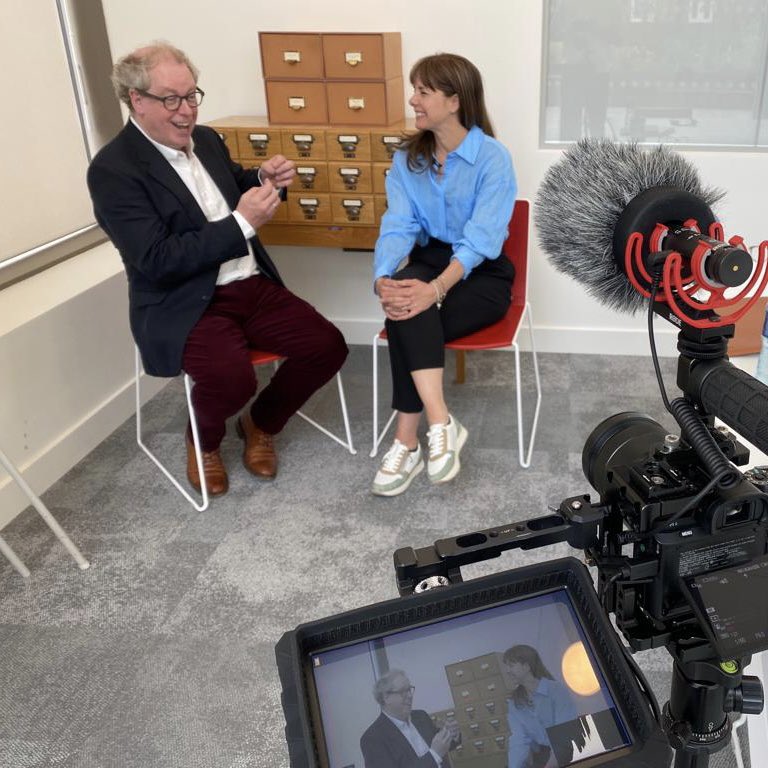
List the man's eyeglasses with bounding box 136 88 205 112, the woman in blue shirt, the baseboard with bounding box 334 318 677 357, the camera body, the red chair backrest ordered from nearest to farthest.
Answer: the camera body
the man's eyeglasses with bounding box 136 88 205 112
the woman in blue shirt
the red chair backrest
the baseboard with bounding box 334 318 677 357

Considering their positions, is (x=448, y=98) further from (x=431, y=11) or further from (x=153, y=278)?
(x=153, y=278)

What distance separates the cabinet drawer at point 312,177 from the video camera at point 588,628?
7.55 feet

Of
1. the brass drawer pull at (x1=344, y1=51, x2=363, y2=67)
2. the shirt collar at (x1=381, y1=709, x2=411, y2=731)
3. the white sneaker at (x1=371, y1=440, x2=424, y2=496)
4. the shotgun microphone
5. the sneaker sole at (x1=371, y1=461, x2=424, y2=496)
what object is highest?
the brass drawer pull at (x1=344, y1=51, x2=363, y2=67)

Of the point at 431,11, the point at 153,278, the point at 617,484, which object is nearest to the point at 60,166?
the point at 153,278

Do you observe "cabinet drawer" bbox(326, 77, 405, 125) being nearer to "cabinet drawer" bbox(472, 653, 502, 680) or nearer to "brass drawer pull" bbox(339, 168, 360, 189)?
Result: "brass drawer pull" bbox(339, 168, 360, 189)

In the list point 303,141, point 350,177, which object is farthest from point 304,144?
point 350,177

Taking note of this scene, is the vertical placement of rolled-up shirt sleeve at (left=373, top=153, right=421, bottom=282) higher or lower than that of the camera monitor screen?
lower

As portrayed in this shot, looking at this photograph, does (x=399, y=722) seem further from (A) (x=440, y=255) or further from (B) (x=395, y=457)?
(A) (x=440, y=255)

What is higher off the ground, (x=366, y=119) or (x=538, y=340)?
(x=366, y=119)

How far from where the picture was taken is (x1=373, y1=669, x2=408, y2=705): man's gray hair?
1.86ft

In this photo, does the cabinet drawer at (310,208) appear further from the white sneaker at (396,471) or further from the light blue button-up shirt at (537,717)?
the light blue button-up shirt at (537,717)

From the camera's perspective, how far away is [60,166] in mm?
3041

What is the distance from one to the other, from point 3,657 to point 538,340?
7.91 feet

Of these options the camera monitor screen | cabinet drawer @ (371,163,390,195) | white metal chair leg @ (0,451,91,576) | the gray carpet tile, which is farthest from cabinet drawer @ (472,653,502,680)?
cabinet drawer @ (371,163,390,195)
